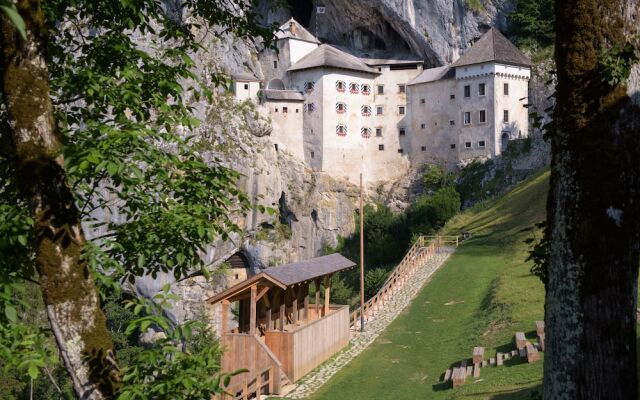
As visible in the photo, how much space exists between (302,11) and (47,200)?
2659 inches

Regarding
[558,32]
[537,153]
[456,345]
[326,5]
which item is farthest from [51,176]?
[326,5]

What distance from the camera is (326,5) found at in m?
65.8

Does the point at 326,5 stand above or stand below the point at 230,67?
above

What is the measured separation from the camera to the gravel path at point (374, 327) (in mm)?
19578

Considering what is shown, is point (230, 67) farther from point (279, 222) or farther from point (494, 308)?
point (494, 308)

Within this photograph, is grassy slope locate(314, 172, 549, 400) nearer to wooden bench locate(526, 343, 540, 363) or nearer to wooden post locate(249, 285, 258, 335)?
wooden bench locate(526, 343, 540, 363)

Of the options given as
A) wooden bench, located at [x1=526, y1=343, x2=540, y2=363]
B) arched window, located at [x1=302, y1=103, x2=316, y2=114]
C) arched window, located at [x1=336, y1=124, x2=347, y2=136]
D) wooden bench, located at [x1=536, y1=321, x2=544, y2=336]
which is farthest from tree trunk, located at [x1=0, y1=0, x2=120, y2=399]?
arched window, located at [x1=336, y1=124, x2=347, y2=136]

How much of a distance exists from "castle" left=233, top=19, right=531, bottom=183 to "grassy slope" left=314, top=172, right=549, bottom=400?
25.6m

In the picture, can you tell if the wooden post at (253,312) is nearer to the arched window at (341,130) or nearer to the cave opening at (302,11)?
Result: the arched window at (341,130)

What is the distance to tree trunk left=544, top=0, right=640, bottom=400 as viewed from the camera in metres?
5.22

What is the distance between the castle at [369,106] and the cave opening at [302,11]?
5186mm

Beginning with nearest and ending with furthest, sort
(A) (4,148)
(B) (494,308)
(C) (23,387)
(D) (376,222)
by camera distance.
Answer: (A) (4,148)
(B) (494,308)
(C) (23,387)
(D) (376,222)

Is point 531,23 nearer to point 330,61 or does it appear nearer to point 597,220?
point 330,61

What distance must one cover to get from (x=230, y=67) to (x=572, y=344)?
60308 millimetres
